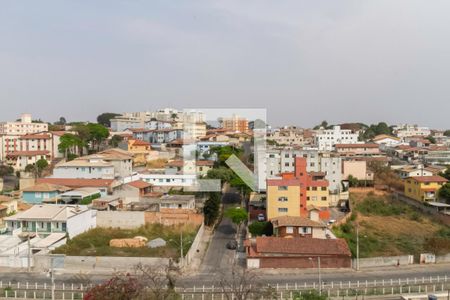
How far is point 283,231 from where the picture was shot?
918 inches

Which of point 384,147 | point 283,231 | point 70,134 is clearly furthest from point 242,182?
point 384,147

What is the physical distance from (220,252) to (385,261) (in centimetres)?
820

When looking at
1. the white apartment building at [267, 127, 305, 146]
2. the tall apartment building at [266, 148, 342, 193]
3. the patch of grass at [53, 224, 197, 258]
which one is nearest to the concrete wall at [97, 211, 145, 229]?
the patch of grass at [53, 224, 197, 258]

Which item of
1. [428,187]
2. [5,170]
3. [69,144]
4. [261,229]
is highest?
[69,144]

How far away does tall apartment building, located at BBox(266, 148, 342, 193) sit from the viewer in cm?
3556

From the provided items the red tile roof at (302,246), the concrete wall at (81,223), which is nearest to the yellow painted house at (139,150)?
the concrete wall at (81,223)

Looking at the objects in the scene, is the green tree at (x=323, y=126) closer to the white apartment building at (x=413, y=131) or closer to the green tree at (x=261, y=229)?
the white apartment building at (x=413, y=131)

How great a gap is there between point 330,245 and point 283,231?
311cm

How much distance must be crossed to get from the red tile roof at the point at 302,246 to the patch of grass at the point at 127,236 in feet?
12.8

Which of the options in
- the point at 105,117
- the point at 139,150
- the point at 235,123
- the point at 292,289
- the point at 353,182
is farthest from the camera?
the point at 105,117

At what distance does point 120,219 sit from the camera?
25.4 metres

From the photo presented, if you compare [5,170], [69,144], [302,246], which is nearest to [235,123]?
[69,144]

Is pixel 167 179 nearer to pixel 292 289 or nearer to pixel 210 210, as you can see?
pixel 210 210

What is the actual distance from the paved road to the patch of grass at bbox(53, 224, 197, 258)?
1234mm
